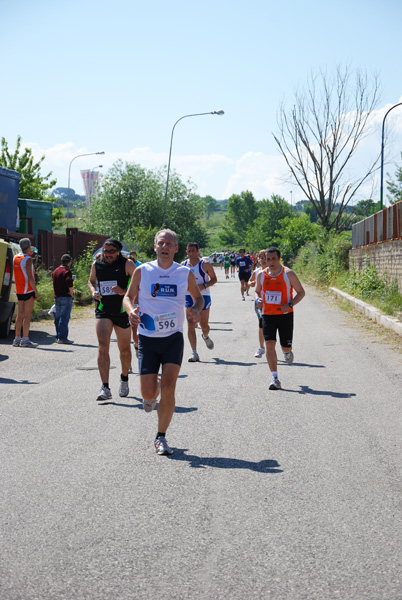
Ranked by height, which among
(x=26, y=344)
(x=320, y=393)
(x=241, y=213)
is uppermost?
(x=241, y=213)

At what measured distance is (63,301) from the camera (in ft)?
46.1

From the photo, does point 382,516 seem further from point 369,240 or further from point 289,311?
point 369,240

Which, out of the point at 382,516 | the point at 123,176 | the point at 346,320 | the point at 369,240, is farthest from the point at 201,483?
the point at 123,176

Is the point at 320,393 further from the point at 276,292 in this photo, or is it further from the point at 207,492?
the point at 207,492

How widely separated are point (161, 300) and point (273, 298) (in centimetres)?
352

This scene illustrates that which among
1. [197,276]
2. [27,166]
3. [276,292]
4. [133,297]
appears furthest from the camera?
[27,166]

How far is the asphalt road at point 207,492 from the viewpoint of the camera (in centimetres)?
348

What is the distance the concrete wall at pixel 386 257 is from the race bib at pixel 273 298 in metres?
9.78

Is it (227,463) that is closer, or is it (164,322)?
(227,463)

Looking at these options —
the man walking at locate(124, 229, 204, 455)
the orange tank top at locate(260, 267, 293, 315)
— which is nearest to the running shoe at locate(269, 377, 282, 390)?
the orange tank top at locate(260, 267, 293, 315)

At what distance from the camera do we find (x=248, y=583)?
3.41 metres

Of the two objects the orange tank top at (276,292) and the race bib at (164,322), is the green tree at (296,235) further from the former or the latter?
the race bib at (164,322)

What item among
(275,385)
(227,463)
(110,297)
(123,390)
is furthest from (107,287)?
(227,463)

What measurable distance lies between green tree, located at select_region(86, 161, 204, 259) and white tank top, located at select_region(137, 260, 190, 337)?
5367cm
